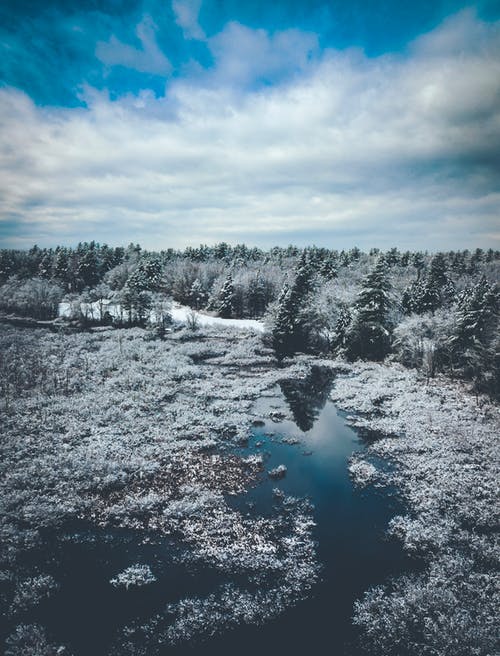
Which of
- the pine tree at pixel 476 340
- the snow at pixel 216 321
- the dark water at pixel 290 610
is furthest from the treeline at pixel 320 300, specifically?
the dark water at pixel 290 610

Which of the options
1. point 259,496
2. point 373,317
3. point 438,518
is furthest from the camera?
point 373,317

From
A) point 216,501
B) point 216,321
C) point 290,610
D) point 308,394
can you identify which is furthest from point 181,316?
point 290,610

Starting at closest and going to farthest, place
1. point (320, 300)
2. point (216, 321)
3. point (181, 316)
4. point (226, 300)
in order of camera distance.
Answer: point (320, 300), point (216, 321), point (181, 316), point (226, 300)

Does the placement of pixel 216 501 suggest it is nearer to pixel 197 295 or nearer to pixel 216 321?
pixel 216 321

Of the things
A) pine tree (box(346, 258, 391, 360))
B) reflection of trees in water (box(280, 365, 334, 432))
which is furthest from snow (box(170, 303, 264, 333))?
reflection of trees in water (box(280, 365, 334, 432))

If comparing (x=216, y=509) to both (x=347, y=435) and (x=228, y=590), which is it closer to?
(x=228, y=590)

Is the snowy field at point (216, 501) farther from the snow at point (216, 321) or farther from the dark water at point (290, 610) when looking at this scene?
the snow at point (216, 321)
